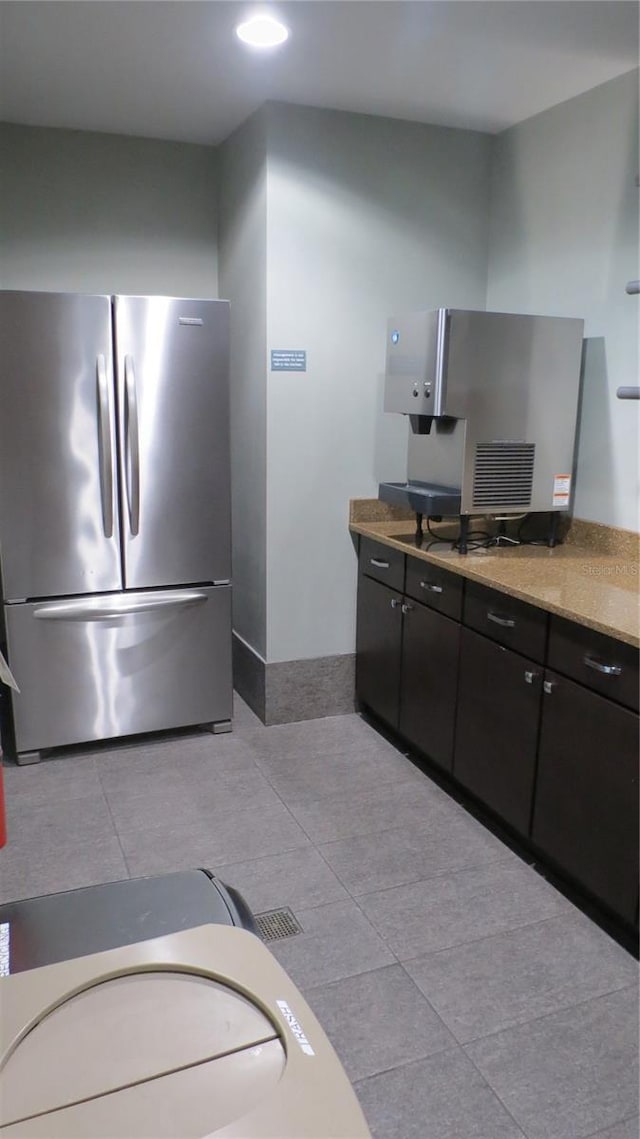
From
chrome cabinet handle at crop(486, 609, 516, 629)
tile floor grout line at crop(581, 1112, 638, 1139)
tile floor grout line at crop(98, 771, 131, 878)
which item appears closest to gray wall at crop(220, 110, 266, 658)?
tile floor grout line at crop(98, 771, 131, 878)

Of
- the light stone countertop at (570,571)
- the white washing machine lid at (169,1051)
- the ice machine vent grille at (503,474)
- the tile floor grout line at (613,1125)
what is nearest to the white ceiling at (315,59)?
the ice machine vent grille at (503,474)

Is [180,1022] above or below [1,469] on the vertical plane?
below

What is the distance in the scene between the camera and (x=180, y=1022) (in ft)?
2.57

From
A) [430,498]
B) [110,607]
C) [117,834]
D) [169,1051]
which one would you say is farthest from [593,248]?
[169,1051]

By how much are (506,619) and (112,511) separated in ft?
5.10

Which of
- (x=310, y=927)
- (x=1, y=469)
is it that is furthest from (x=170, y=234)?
(x=310, y=927)

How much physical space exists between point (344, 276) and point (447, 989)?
265cm

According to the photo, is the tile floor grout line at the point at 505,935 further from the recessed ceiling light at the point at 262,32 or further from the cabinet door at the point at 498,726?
the recessed ceiling light at the point at 262,32

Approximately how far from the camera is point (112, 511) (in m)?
3.13

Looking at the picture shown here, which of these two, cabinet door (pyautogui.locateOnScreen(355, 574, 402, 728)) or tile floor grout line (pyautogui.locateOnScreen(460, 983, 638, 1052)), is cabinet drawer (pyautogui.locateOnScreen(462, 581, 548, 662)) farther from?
tile floor grout line (pyautogui.locateOnScreen(460, 983, 638, 1052))

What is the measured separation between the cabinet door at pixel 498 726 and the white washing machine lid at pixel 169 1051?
1729 millimetres

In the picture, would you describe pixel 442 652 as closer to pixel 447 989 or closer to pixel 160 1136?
pixel 447 989

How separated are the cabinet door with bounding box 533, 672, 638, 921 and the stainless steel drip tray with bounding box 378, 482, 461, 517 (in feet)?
2.54

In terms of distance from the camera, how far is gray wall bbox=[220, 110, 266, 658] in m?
3.34
